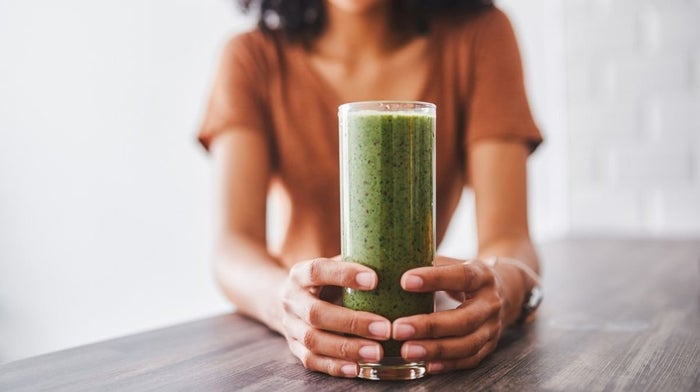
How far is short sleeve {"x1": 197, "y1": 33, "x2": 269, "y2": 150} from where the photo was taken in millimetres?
1415

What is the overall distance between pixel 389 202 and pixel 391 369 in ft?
0.68

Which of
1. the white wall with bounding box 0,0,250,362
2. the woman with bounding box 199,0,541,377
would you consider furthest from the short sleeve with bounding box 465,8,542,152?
the white wall with bounding box 0,0,250,362

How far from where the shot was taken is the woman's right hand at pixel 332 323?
0.74 m

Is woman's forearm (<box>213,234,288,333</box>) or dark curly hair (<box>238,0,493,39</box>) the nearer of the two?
woman's forearm (<box>213,234,288,333</box>)

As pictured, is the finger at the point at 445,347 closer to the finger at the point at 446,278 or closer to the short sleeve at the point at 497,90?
the finger at the point at 446,278

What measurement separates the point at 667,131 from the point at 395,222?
230 cm

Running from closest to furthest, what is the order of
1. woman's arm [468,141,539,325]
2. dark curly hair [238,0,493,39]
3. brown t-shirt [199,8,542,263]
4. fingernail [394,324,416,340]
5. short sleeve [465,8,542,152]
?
fingernail [394,324,416,340]
woman's arm [468,141,539,325]
short sleeve [465,8,542,152]
brown t-shirt [199,8,542,263]
dark curly hair [238,0,493,39]

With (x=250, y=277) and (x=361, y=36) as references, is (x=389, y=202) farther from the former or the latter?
(x=361, y=36)

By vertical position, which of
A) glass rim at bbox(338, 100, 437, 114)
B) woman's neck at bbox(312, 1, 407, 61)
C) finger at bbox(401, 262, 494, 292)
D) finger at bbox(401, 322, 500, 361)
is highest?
woman's neck at bbox(312, 1, 407, 61)

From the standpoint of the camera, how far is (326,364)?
78cm

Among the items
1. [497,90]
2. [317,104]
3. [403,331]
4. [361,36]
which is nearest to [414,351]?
[403,331]

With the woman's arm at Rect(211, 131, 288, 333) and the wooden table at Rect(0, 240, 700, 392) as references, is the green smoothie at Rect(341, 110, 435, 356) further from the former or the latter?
the woman's arm at Rect(211, 131, 288, 333)

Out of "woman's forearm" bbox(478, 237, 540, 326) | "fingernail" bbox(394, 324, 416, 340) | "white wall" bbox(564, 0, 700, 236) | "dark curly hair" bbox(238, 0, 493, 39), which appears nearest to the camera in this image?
"fingernail" bbox(394, 324, 416, 340)

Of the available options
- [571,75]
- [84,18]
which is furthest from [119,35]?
[571,75]
